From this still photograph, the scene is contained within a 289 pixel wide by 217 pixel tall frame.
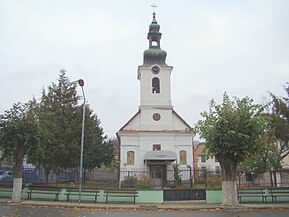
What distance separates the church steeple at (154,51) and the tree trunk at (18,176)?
839 inches

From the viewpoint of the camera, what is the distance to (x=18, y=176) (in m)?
18.8

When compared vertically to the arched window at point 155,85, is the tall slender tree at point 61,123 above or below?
below

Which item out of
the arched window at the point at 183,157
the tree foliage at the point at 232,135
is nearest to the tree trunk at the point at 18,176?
the tree foliage at the point at 232,135

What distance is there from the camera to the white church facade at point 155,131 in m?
33.2

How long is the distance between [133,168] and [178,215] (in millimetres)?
19951

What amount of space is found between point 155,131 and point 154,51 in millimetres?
9710

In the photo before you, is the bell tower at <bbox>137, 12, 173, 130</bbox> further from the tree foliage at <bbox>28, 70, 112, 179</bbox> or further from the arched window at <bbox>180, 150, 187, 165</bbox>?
the tree foliage at <bbox>28, 70, 112, 179</bbox>

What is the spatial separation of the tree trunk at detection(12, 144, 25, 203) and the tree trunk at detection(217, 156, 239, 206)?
12197 mm

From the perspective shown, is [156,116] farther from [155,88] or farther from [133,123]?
[155,88]

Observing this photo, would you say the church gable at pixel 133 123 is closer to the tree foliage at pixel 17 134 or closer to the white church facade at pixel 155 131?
the white church facade at pixel 155 131

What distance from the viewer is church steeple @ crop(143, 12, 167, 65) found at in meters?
36.7

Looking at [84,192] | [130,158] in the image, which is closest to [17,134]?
[84,192]

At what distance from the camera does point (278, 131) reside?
74.2 feet

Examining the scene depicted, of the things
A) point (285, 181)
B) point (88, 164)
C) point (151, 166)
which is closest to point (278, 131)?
point (285, 181)
